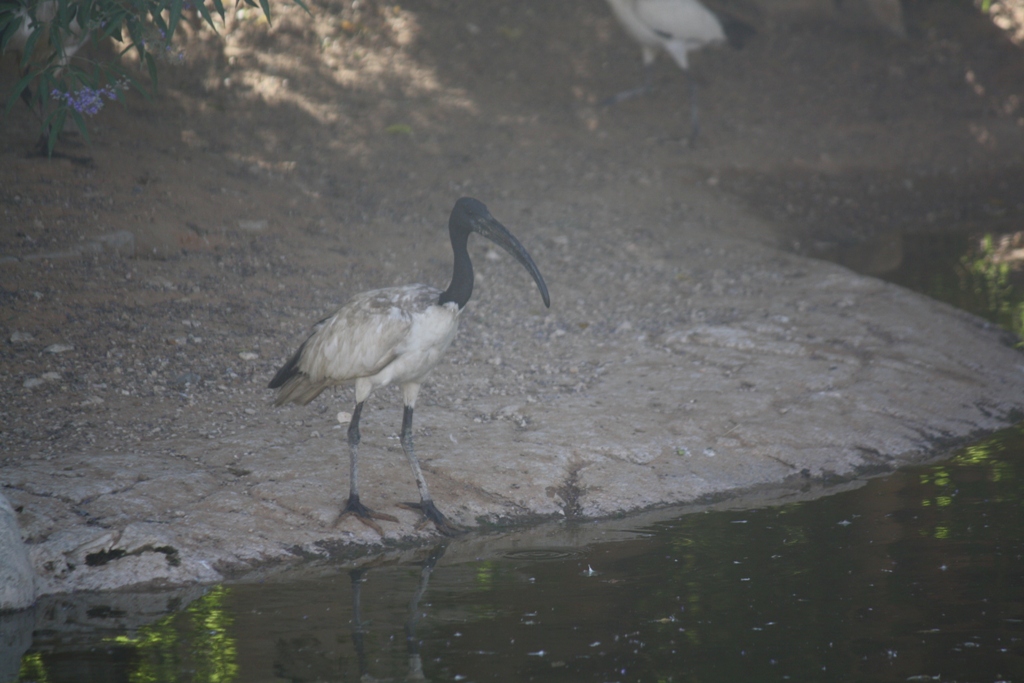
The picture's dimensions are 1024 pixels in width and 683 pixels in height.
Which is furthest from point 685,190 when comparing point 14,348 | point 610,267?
point 14,348

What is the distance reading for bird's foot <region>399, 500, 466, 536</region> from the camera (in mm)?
4645

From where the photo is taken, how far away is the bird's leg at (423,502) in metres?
4.65

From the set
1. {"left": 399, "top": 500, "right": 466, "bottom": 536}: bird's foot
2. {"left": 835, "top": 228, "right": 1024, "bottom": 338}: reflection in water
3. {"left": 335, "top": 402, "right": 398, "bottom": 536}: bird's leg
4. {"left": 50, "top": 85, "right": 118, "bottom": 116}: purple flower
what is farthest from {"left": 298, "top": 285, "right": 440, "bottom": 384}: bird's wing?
{"left": 835, "top": 228, "right": 1024, "bottom": 338}: reflection in water

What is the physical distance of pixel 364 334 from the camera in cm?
460

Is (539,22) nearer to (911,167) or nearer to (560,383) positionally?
(911,167)

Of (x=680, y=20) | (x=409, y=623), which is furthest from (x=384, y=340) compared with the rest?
(x=680, y=20)

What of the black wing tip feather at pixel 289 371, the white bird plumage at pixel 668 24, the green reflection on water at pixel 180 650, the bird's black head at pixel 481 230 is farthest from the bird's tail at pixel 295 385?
the white bird plumage at pixel 668 24

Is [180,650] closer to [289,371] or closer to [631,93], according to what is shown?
[289,371]

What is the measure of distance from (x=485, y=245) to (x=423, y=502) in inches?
170

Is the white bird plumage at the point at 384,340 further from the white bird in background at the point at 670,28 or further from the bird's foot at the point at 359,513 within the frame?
the white bird in background at the point at 670,28

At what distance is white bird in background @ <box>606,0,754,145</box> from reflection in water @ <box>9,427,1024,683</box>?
25.4 feet

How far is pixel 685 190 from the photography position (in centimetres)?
1041

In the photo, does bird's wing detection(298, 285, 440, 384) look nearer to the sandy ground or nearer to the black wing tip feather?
the black wing tip feather

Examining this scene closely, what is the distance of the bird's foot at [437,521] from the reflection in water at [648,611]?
90 mm
